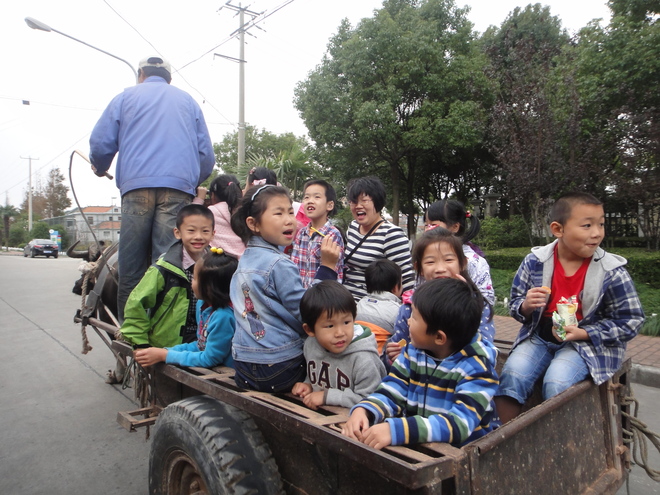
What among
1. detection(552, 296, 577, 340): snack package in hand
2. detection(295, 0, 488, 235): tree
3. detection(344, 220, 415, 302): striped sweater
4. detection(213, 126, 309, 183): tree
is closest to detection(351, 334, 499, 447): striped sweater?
detection(552, 296, 577, 340): snack package in hand

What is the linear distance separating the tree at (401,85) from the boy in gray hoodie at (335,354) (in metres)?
15.5

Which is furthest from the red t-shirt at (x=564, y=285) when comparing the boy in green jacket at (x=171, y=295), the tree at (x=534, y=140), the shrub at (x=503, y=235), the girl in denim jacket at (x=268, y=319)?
the shrub at (x=503, y=235)

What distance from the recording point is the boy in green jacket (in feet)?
9.30

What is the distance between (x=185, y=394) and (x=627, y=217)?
1774 cm

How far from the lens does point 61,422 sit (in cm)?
402

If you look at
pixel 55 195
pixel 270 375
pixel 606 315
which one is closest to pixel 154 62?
pixel 270 375

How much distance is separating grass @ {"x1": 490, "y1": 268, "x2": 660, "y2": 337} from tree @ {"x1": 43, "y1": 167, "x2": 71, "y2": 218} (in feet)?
182

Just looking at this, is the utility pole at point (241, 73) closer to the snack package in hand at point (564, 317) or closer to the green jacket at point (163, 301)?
the green jacket at point (163, 301)

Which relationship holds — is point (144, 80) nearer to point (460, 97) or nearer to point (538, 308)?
point (538, 308)

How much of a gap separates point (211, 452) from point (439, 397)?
2.86 ft

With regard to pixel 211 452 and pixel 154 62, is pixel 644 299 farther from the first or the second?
pixel 211 452

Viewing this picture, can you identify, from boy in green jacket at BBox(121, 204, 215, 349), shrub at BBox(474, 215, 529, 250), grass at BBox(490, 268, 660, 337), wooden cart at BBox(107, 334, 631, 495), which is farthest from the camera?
shrub at BBox(474, 215, 529, 250)

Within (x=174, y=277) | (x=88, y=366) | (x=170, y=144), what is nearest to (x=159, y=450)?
(x=174, y=277)

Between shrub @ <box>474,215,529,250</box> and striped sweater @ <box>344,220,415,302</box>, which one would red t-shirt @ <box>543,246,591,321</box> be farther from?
shrub @ <box>474,215,529,250</box>
